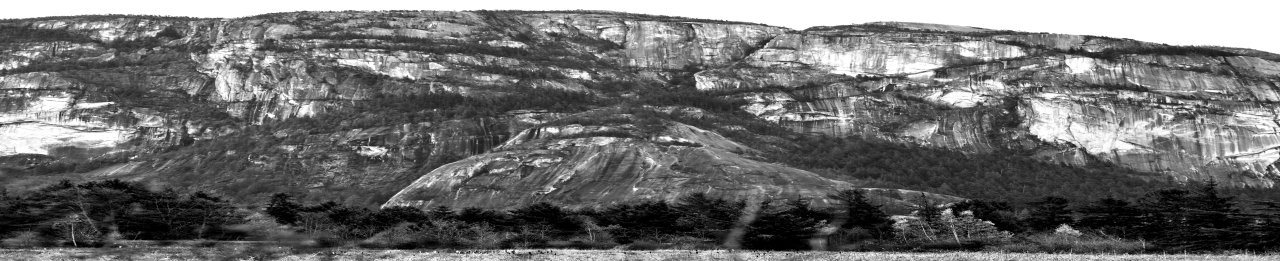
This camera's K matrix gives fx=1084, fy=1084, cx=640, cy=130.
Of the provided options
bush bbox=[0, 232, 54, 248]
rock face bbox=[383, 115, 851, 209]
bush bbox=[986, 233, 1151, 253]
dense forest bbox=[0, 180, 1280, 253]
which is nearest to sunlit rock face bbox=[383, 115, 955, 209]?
rock face bbox=[383, 115, 851, 209]

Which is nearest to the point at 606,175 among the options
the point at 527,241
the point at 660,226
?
the point at 660,226

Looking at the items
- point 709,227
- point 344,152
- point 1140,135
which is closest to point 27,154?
point 344,152

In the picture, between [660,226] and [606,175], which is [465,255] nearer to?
[660,226]

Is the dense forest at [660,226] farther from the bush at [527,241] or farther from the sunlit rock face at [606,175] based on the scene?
the sunlit rock face at [606,175]

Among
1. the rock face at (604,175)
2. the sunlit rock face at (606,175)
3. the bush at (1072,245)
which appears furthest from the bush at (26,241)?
the rock face at (604,175)

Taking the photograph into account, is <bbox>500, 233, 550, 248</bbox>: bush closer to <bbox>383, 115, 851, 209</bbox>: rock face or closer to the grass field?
the grass field

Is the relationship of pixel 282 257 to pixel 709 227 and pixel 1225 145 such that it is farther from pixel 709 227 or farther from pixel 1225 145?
pixel 1225 145
